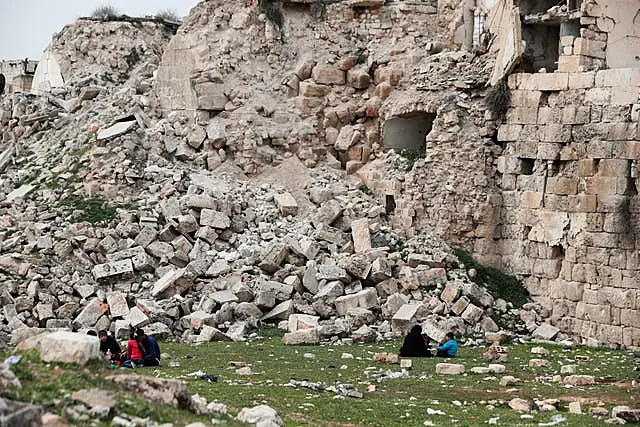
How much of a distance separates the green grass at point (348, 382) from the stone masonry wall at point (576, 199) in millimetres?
1367

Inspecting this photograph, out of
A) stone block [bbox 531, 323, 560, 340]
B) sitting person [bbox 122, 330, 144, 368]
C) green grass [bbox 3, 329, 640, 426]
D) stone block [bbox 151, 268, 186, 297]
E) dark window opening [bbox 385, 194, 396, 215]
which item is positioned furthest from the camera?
dark window opening [bbox 385, 194, 396, 215]

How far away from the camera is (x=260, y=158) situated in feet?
90.1

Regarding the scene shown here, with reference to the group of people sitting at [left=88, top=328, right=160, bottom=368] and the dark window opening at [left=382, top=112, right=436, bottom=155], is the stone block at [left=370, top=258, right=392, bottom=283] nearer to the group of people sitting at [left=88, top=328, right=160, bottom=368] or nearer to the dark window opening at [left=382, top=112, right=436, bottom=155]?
the dark window opening at [left=382, top=112, right=436, bottom=155]

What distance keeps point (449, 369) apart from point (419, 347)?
1751 millimetres

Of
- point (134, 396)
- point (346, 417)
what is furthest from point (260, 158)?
point (134, 396)

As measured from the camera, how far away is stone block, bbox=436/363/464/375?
725 inches

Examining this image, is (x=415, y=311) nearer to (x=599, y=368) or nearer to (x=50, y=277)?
(x=599, y=368)

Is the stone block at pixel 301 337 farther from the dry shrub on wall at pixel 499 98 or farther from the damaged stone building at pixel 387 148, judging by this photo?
the dry shrub on wall at pixel 499 98

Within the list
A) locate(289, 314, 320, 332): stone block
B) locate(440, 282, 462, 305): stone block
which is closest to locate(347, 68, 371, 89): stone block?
locate(440, 282, 462, 305): stone block

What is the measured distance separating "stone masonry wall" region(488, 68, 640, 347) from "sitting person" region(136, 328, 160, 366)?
9.03 m

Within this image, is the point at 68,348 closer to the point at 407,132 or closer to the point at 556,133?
the point at 556,133

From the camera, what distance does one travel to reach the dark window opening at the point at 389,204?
26.5 m

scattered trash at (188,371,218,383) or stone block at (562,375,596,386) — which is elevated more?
scattered trash at (188,371,218,383)

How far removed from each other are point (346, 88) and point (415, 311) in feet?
23.1
